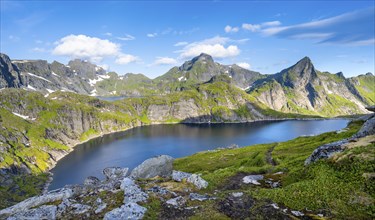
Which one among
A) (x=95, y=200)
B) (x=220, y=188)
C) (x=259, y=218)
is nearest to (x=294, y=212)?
(x=259, y=218)

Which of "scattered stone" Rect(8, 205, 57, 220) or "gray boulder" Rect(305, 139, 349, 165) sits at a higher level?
"gray boulder" Rect(305, 139, 349, 165)

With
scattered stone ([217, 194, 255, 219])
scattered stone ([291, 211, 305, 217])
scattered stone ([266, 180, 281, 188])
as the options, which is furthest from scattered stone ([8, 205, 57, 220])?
scattered stone ([266, 180, 281, 188])

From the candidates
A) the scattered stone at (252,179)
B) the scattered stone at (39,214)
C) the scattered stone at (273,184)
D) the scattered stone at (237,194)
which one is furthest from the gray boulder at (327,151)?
the scattered stone at (39,214)

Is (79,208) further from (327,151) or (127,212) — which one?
(327,151)

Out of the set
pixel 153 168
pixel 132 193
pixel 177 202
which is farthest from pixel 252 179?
pixel 153 168

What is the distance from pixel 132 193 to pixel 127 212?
4.93 meters

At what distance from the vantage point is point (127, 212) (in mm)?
26375

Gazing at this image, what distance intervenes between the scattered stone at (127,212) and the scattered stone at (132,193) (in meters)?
1.94

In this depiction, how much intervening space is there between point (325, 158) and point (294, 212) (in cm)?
1191

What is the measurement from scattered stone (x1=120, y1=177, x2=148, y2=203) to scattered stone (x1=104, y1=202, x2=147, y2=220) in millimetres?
1941

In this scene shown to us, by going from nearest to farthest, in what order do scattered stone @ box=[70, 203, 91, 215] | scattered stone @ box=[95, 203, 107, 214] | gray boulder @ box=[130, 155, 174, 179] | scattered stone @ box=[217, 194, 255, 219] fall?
scattered stone @ box=[217, 194, 255, 219] → scattered stone @ box=[95, 203, 107, 214] → scattered stone @ box=[70, 203, 91, 215] → gray boulder @ box=[130, 155, 174, 179]

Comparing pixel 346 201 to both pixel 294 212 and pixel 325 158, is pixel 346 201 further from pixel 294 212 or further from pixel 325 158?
pixel 325 158

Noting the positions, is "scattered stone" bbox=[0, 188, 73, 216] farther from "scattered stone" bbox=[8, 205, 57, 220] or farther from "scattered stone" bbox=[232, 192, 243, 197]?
"scattered stone" bbox=[232, 192, 243, 197]

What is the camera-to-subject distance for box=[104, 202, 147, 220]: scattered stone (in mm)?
25844
